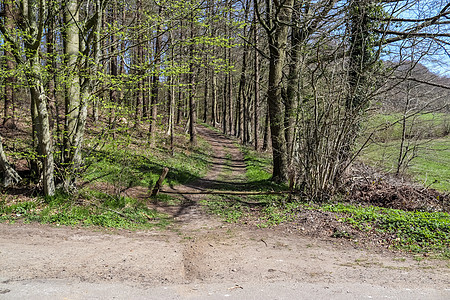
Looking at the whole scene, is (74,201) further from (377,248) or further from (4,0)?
(377,248)

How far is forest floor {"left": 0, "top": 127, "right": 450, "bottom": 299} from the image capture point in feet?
13.4

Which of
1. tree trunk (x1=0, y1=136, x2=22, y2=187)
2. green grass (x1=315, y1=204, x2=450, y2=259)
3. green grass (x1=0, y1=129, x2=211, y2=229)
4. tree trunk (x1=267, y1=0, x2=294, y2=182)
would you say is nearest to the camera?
green grass (x1=315, y1=204, x2=450, y2=259)

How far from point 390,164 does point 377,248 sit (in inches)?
243

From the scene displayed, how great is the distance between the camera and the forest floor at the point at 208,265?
13.4ft

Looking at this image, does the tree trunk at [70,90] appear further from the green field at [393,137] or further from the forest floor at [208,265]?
the green field at [393,137]

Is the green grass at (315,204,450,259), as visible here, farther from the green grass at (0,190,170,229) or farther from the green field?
the green grass at (0,190,170,229)

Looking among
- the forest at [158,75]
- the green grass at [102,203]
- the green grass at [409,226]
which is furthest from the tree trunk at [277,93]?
the green grass at [102,203]

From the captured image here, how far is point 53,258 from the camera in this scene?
502 cm

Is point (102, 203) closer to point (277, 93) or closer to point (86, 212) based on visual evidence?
point (86, 212)

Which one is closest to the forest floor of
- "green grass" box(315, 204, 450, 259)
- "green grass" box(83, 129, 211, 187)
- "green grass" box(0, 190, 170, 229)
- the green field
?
"green grass" box(0, 190, 170, 229)

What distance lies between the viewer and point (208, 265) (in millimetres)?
5246

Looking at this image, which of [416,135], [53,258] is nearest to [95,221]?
[53,258]

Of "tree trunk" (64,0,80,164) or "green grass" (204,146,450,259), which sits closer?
"green grass" (204,146,450,259)

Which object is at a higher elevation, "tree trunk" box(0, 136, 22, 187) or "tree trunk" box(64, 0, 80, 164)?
"tree trunk" box(64, 0, 80, 164)
